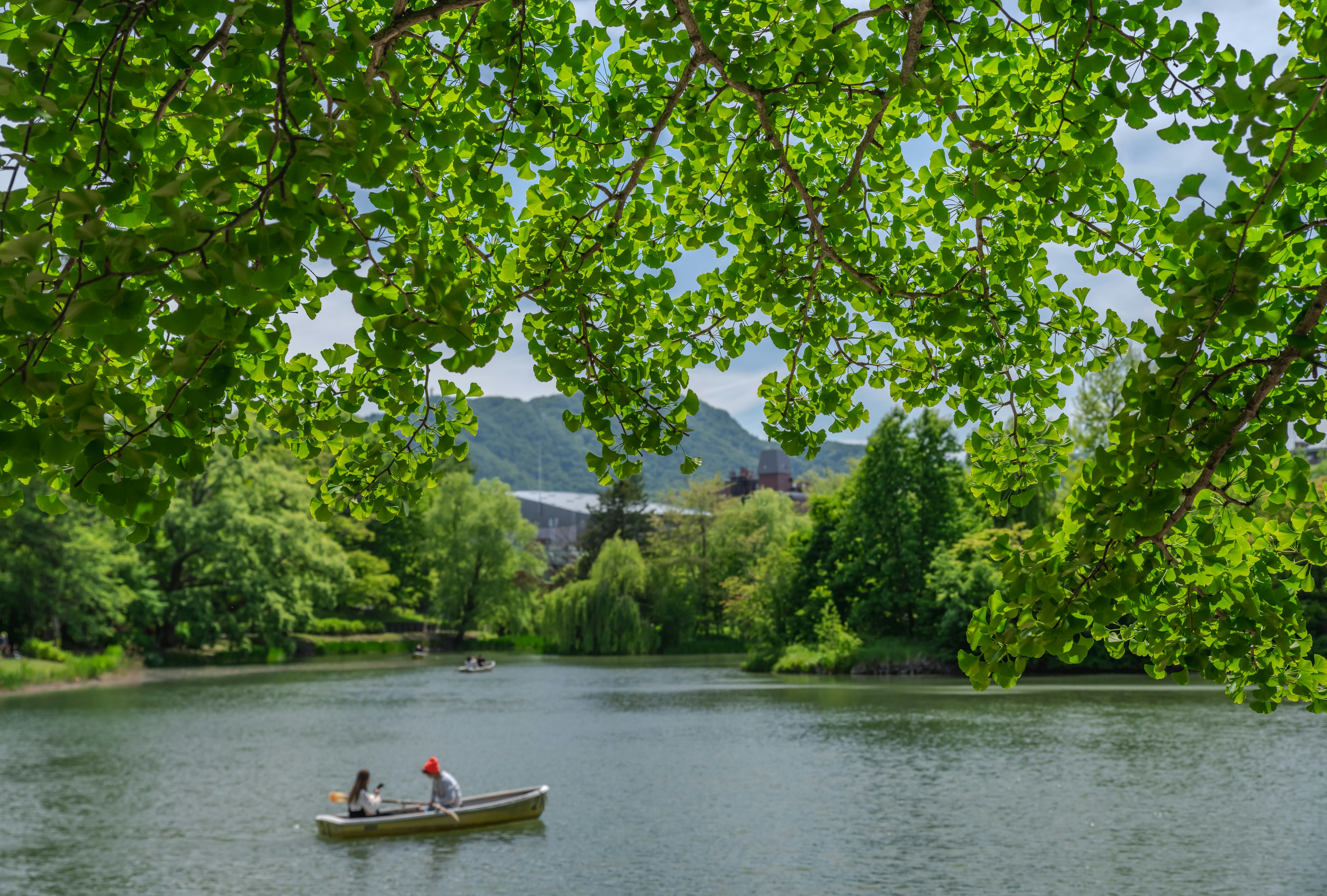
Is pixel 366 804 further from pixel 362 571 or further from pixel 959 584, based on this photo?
pixel 362 571

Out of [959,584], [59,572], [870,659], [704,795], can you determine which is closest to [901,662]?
[870,659]

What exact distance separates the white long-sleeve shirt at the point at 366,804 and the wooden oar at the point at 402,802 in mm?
155

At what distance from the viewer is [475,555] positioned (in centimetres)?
6066

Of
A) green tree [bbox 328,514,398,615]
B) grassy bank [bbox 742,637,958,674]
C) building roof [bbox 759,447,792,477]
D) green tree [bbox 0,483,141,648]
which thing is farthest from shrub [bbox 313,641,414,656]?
building roof [bbox 759,447,792,477]

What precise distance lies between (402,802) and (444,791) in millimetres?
711

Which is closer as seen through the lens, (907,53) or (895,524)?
(907,53)

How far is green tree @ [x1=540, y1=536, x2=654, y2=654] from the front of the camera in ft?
178

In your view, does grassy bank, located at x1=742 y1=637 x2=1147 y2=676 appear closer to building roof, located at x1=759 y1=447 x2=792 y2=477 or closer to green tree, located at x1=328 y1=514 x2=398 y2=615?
green tree, located at x1=328 y1=514 x2=398 y2=615

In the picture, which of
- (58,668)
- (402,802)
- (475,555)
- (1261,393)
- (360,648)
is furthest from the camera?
(475,555)

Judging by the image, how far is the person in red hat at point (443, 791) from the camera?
15.5 m

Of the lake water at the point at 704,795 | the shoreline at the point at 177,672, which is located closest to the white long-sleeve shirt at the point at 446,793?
the lake water at the point at 704,795

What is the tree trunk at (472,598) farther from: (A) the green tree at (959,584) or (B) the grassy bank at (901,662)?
(A) the green tree at (959,584)

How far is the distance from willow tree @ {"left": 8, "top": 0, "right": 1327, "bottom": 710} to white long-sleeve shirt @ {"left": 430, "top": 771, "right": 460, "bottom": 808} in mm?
11425

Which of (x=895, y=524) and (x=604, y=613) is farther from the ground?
(x=895, y=524)
